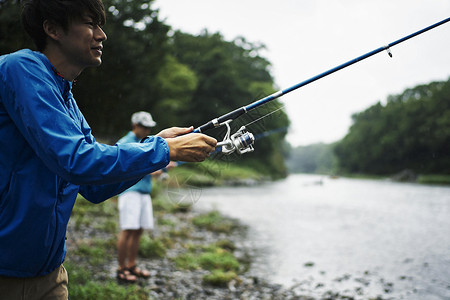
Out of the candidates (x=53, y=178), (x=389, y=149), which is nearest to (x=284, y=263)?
(x=53, y=178)

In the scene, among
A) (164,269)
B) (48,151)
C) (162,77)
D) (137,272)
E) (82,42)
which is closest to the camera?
(48,151)

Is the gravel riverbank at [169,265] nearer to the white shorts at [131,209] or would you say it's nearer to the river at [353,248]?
the river at [353,248]

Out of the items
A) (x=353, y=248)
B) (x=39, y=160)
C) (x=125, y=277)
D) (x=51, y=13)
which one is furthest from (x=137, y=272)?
(x=353, y=248)

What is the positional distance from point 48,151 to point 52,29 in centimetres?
55

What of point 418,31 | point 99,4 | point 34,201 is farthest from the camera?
point 418,31

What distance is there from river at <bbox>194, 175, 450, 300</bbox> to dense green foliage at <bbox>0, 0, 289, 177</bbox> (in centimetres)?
260

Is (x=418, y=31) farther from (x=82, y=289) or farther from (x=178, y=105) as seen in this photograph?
(x=178, y=105)

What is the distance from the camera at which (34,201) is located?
1.47 meters

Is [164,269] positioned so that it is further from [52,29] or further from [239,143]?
[52,29]

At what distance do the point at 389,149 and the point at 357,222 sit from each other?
Result: 43.9 metres

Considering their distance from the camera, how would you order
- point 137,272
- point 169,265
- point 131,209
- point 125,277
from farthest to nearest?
Result: point 169,265 < point 137,272 < point 131,209 < point 125,277

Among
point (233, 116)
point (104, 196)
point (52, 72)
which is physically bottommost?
point (104, 196)

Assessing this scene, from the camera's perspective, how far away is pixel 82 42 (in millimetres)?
1597

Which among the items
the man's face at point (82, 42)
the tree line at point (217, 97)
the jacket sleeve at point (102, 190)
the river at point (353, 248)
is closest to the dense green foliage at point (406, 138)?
the tree line at point (217, 97)
